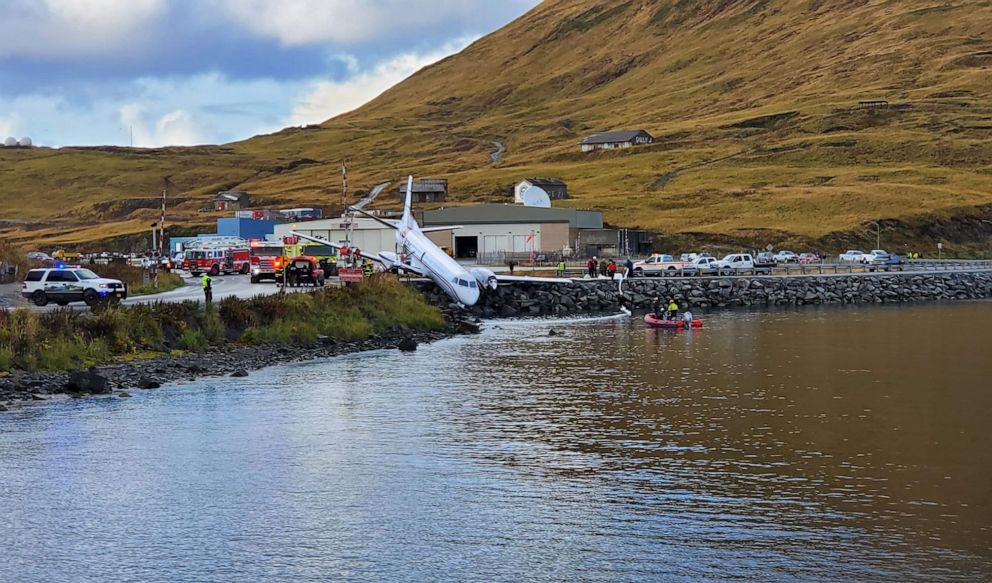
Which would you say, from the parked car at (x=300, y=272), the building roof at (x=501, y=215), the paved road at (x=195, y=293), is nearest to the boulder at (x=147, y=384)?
the paved road at (x=195, y=293)

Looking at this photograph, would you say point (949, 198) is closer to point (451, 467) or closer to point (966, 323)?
point (966, 323)

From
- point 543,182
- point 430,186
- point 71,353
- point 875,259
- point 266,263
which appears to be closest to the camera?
point 71,353

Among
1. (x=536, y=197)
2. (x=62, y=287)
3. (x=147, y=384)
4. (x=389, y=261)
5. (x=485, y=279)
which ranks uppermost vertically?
(x=536, y=197)

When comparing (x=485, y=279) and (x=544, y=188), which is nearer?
(x=485, y=279)

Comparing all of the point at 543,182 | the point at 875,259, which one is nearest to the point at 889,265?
the point at 875,259

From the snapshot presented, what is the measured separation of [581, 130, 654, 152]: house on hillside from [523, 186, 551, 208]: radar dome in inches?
2061

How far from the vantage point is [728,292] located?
78000 millimetres

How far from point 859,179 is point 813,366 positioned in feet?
329

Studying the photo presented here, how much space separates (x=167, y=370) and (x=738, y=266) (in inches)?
2146

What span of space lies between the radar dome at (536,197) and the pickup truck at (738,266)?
50411mm

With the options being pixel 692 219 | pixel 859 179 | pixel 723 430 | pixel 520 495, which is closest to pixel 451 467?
pixel 520 495

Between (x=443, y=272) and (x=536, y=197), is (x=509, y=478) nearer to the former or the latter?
(x=443, y=272)

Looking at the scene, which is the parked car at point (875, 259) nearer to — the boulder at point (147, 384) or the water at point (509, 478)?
the water at point (509, 478)

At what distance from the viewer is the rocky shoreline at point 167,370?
3317 cm
